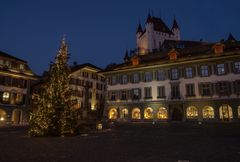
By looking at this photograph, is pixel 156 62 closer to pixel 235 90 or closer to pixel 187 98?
pixel 187 98

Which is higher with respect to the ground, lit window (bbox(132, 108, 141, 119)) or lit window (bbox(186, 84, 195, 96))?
lit window (bbox(186, 84, 195, 96))

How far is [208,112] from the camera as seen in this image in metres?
33.7

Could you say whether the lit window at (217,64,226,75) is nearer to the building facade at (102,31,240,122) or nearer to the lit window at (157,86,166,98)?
the building facade at (102,31,240,122)

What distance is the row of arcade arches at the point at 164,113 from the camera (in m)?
32.5

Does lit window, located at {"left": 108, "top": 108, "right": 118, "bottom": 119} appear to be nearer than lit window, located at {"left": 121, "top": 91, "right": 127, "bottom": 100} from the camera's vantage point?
No

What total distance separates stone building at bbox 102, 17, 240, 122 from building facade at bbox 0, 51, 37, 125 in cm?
1553

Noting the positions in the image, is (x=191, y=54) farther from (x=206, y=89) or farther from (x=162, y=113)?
(x=162, y=113)

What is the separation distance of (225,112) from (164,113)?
9234 millimetres

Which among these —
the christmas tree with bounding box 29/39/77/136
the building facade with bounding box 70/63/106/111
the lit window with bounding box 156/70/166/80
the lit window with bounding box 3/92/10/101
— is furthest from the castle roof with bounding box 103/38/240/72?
the christmas tree with bounding box 29/39/77/136

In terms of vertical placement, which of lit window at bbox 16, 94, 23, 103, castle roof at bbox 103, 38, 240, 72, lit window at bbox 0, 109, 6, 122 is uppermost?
castle roof at bbox 103, 38, 240, 72

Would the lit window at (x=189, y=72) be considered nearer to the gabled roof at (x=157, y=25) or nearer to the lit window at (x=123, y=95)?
Result: the lit window at (x=123, y=95)

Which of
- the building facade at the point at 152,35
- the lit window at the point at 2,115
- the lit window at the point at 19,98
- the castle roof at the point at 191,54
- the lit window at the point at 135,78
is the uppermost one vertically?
the building facade at the point at 152,35

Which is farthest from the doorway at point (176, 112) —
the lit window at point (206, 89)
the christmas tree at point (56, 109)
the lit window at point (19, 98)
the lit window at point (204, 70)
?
the lit window at point (19, 98)

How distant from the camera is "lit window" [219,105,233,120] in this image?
3195 cm
